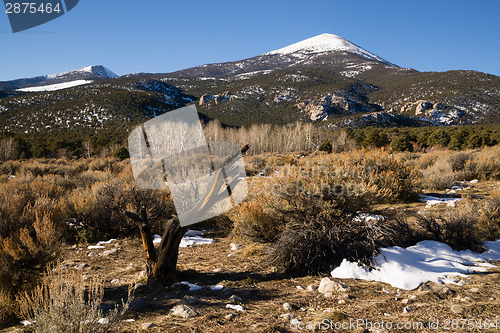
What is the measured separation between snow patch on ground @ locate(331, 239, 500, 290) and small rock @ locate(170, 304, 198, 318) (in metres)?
1.97

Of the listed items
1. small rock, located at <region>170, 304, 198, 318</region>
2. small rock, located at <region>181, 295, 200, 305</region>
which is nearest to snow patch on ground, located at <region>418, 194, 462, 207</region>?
small rock, located at <region>181, 295, 200, 305</region>

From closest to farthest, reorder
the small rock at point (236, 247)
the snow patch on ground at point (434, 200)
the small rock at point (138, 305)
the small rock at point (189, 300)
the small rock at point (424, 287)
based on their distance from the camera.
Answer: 1. the small rock at point (138, 305)
2. the small rock at point (189, 300)
3. the small rock at point (424, 287)
4. the small rock at point (236, 247)
5. the snow patch on ground at point (434, 200)

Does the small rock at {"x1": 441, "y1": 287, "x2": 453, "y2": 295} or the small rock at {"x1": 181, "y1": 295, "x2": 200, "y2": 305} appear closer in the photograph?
the small rock at {"x1": 181, "y1": 295, "x2": 200, "y2": 305}

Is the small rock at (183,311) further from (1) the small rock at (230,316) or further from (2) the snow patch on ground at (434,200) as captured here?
(2) the snow patch on ground at (434,200)

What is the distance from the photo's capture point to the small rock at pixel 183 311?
2797mm

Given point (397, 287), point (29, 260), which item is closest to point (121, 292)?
point (29, 260)

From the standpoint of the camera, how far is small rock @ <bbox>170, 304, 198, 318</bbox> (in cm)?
280

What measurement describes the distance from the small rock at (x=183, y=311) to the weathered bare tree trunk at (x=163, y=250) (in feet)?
2.58

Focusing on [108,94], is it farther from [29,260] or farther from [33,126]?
[29,260]

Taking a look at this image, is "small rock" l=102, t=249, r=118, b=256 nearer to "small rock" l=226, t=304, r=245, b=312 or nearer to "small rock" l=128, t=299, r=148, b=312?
"small rock" l=128, t=299, r=148, b=312

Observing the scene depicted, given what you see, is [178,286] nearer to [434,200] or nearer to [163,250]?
[163,250]

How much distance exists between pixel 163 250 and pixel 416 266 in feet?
10.5

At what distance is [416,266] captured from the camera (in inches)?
150

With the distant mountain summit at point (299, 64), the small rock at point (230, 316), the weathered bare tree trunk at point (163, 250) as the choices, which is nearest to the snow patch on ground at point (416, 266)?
the small rock at point (230, 316)
